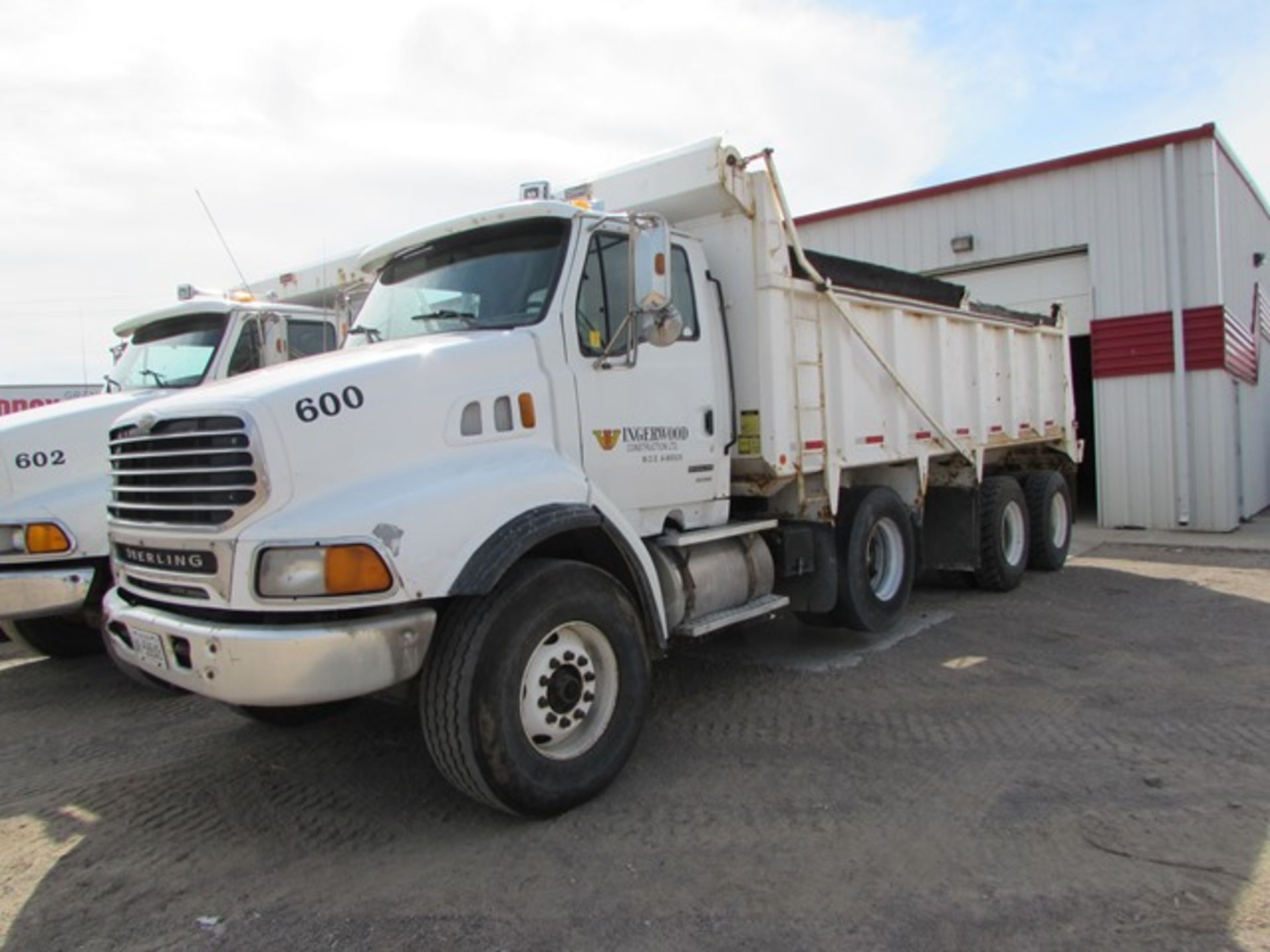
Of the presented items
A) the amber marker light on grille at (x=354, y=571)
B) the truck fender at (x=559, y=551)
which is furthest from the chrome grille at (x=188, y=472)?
the truck fender at (x=559, y=551)

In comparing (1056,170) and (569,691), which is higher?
(1056,170)

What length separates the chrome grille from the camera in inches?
129

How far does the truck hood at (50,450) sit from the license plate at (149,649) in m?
2.23

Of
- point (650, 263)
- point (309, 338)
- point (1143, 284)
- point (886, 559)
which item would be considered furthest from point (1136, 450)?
point (309, 338)

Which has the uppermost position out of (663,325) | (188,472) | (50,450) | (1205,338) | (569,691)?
(1205,338)

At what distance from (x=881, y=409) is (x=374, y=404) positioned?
437 centimetres

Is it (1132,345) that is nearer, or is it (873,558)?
(873,558)

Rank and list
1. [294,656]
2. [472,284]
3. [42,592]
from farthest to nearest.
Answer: [42,592] → [472,284] → [294,656]

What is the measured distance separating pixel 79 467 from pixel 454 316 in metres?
2.92

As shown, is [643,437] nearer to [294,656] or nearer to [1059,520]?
[294,656]

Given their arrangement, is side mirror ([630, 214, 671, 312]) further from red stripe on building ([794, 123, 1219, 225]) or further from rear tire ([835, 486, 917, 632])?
red stripe on building ([794, 123, 1219, 225])

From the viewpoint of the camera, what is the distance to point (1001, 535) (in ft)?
27.3

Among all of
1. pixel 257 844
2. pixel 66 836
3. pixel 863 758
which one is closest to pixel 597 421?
pixel 863 758

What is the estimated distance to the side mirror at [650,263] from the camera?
4.15 m
